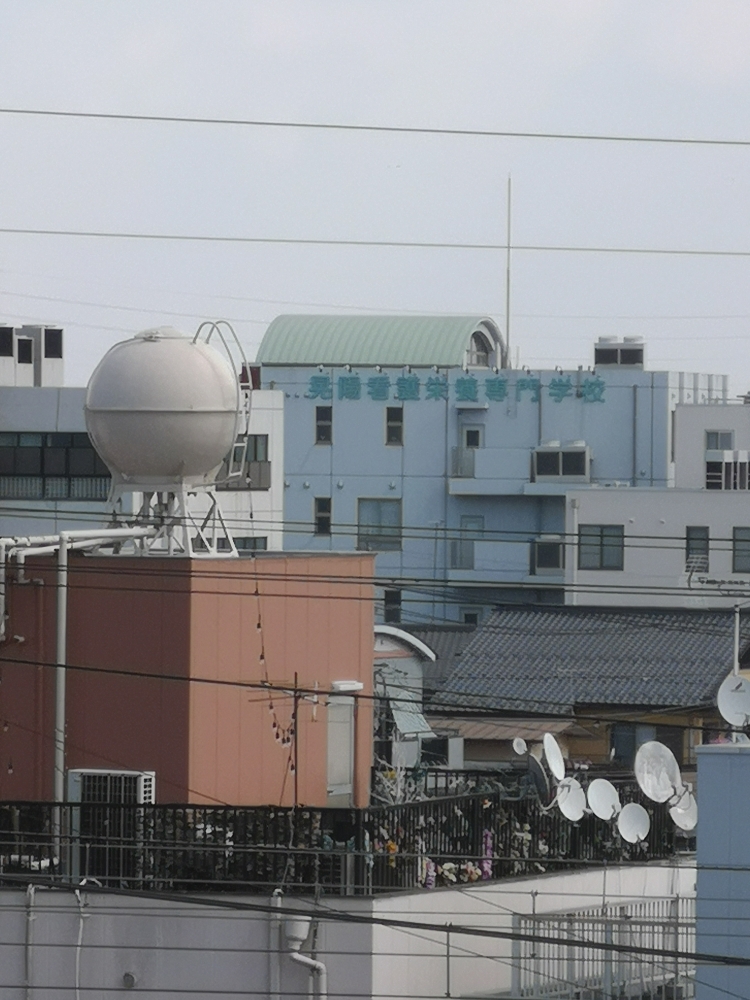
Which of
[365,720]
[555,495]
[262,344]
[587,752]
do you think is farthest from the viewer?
[262,344]

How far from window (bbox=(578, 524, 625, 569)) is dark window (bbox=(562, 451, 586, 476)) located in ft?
26.5

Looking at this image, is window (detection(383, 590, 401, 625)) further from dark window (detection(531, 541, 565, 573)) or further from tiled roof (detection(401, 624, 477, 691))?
tiled roof (detection(401, 624, 477, 691))

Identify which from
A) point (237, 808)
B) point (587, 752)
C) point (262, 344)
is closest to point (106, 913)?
point (237, 808)

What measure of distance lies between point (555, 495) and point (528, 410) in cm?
374

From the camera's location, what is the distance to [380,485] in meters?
84.8

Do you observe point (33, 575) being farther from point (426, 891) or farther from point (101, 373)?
point (426, 891)

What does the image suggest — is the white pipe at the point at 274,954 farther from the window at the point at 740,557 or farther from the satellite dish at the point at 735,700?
the window at the point at 740,557

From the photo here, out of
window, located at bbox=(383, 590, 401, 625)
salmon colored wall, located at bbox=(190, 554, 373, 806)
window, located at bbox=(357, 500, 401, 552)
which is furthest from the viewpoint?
window, located at bbox=(357, 500, 401, 552)

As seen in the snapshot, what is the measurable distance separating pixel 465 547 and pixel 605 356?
8962mm

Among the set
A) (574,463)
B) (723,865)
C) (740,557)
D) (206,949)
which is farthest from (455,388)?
(723,865)

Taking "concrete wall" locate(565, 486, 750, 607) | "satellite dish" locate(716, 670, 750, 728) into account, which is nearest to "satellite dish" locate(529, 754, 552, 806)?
"satellite dish" locate(716, 670, 750, 728)

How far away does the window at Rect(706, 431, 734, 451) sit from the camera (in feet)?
251

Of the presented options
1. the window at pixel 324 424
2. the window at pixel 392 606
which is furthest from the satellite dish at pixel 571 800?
the window at pixel 324 424

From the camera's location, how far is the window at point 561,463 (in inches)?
3201
